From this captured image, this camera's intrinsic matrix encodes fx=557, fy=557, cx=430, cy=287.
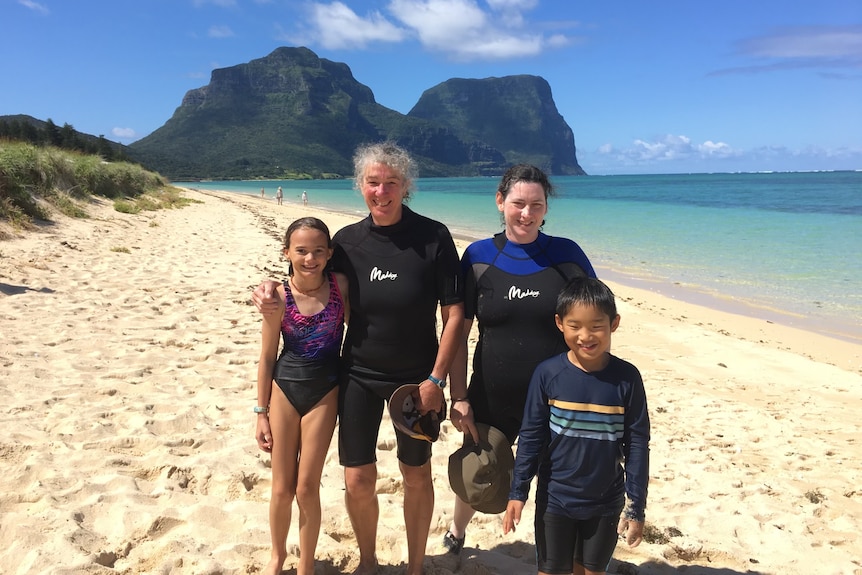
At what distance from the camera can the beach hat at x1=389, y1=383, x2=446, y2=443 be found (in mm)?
2482

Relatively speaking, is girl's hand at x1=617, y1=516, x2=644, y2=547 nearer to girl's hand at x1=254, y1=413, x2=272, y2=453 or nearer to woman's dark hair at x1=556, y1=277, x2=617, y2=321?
woman's dark hair at x1=556, y1=277, x2=617, y2=321

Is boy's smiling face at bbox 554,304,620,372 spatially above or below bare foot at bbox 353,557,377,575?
above

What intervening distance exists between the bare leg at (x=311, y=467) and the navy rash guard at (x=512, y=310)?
71 cm

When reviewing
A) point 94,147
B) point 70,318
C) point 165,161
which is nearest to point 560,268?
point 70,318

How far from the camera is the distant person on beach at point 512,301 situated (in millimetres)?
2484

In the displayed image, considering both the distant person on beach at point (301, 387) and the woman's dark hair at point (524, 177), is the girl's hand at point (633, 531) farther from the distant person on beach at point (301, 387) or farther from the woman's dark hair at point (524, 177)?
the woman's dark hair at point (524, 177)

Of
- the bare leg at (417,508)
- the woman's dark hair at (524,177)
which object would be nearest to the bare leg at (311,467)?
the bare leg at (417,508)

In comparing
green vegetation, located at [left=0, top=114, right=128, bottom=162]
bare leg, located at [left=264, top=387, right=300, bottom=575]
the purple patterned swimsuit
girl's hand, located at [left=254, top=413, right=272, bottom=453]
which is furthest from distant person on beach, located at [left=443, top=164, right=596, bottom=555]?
green vegetation, located at [left=0, top=114, right=128, bottom=162]

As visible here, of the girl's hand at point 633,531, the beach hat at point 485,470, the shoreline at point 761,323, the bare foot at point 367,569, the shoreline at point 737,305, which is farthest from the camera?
the shoreline at point 737,305

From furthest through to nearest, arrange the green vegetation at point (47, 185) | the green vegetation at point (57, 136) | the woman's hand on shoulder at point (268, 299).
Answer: the green vegetation at point (57, 136), the green vegetation at point (47, 185), the woman's hand on shoulder at point (268, 299)

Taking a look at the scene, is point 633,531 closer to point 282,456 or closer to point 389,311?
point 389,311

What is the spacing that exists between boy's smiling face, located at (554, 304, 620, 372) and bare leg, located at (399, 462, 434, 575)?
982 mm

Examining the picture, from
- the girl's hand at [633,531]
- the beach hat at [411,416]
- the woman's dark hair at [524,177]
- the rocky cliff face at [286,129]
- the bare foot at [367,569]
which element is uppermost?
the rocky cliff face at [286,129]

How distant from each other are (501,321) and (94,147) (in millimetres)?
35055
